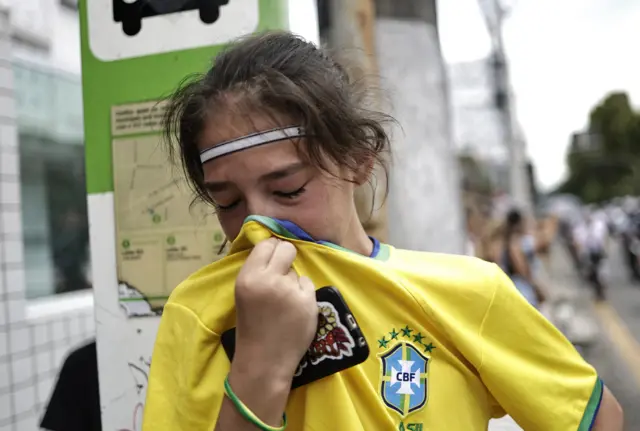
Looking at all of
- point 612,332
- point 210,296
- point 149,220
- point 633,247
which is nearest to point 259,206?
point 210,296

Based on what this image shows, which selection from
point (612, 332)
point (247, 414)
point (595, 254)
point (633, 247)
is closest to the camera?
point (247, 414)

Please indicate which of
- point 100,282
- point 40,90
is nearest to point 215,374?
point 100,282

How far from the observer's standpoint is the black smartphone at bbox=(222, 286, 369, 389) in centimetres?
75

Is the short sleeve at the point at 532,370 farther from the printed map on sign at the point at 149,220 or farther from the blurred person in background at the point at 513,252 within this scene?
the blurred person in background at the point at 513,252

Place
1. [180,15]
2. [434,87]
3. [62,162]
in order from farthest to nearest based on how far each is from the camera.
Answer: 1. [62,162]
2. [434,87]
3. [180,15]

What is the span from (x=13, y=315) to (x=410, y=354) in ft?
8.85

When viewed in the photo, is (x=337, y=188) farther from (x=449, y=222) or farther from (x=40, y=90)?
(x=40, y=90)

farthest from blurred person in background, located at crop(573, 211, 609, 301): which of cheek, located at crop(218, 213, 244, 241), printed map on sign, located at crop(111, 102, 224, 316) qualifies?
cheek, located at crop(218, 213, 244, 241)

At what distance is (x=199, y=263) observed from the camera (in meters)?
1.38

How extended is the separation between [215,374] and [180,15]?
3.00 feet

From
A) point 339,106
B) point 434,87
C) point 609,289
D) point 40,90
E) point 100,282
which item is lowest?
point 609,289

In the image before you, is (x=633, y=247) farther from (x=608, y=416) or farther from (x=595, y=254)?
(x=608, y=416)

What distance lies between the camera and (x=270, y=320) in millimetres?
705

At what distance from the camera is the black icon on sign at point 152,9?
1.33 metres
